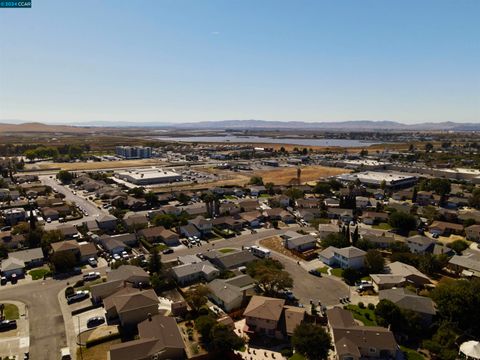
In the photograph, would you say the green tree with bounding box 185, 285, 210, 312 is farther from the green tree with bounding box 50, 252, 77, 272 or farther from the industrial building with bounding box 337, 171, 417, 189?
the industrial building with bounding box 337, 171, 417, 189

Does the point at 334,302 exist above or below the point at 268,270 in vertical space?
below

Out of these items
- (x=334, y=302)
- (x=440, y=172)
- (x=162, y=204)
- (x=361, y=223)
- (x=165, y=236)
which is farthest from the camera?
(x=440, y=172)

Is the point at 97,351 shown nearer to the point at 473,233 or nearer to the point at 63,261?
the point at 63,261

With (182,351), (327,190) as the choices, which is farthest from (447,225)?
(182,351)

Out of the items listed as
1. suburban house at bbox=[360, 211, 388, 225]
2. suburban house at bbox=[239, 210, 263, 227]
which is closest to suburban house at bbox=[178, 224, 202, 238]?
suburban house at bbox=[239, 210, 263, 227]

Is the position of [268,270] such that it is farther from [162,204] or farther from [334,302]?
[162,204]

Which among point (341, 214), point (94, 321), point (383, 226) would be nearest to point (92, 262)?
point (94, 321)

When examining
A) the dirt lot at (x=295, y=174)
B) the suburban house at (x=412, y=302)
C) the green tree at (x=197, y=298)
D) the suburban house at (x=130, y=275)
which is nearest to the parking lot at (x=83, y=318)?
the suburban house at (x=130, y=275)
